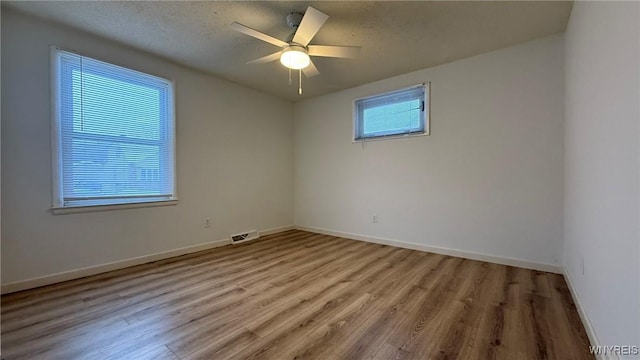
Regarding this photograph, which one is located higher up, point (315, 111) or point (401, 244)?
point (315, 111)

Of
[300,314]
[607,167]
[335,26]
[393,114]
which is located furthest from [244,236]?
[607,167]

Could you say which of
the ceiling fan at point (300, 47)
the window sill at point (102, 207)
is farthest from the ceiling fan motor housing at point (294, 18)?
the window sill at point (102, 207)

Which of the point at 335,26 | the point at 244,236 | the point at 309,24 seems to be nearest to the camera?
the point at 309,24

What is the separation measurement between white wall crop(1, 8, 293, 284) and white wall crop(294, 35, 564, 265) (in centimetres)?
127

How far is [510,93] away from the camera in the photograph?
9.86ft

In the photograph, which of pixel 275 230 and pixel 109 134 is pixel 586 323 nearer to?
pixel 275 230

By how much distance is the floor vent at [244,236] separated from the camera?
414 centimetres

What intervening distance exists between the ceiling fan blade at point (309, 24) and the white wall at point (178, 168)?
2080 mm

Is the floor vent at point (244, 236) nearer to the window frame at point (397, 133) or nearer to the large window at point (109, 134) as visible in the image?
the large window at point (109, 134)

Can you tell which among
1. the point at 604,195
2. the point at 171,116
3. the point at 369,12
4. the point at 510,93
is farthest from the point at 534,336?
the point at 171,116

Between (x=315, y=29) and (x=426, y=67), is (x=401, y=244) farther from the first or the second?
(x=315, y=29)

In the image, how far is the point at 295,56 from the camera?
2443mm

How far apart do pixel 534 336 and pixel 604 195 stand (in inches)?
37.8

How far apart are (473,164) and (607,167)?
193 centimetres
